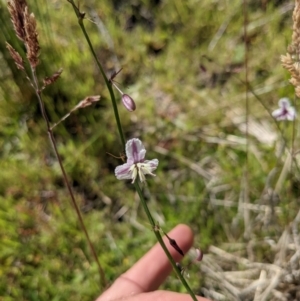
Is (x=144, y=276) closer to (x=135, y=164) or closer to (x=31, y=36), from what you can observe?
(x=135, y=164)

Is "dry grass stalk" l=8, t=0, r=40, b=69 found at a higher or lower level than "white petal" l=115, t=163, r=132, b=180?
higher

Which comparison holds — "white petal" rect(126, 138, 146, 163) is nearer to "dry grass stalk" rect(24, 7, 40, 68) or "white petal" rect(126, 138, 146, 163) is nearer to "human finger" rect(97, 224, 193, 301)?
"dry grass stalk" rect(24, 7, 40, 68)

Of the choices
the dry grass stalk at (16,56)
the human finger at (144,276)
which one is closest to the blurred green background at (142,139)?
the human finger at (144,276)

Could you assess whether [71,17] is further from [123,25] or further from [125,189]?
[125,189]

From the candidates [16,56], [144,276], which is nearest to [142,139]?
[144,276]

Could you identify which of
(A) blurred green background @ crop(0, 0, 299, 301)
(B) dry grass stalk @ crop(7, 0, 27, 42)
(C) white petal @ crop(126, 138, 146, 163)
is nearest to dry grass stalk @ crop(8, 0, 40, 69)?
(B) dry grass stalk @ crop(7, 0, 27, 42)
